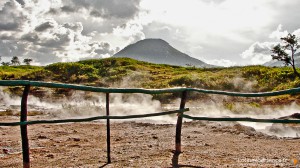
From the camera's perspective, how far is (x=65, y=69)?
57438 mm

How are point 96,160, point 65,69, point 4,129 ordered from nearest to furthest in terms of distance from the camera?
point 96,160 → point 4,129 → point 65,69

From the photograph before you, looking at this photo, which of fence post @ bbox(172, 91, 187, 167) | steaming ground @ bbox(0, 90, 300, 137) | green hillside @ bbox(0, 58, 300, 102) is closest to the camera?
fence post @ bbox(172, 91, 187, 167)

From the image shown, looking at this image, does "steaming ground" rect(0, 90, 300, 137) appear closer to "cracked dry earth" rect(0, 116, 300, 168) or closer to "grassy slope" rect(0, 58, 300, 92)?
"cracked dry earth" rect(0, 116, 300, 168)

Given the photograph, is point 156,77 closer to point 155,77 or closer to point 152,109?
point 155,77

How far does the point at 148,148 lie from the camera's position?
9.63 m

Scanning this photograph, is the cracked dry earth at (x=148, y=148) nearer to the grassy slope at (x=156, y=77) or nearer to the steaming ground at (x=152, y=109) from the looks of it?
the steaming ground at (x=152, y=109)

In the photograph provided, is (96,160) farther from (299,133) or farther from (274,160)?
(299,133)

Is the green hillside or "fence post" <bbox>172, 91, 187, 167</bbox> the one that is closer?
"fence post" <bbox>172, 91, 187, 167</bbox>

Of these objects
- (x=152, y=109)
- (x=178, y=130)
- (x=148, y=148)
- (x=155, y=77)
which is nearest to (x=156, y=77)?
(x=155, y=77)

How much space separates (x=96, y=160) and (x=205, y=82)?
121ft

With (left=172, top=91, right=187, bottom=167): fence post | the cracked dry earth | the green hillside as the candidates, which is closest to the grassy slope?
the green hillside

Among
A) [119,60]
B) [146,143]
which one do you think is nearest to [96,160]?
[146,143]

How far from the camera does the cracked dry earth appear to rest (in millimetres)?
8016

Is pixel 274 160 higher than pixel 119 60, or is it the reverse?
pixel 119 60
